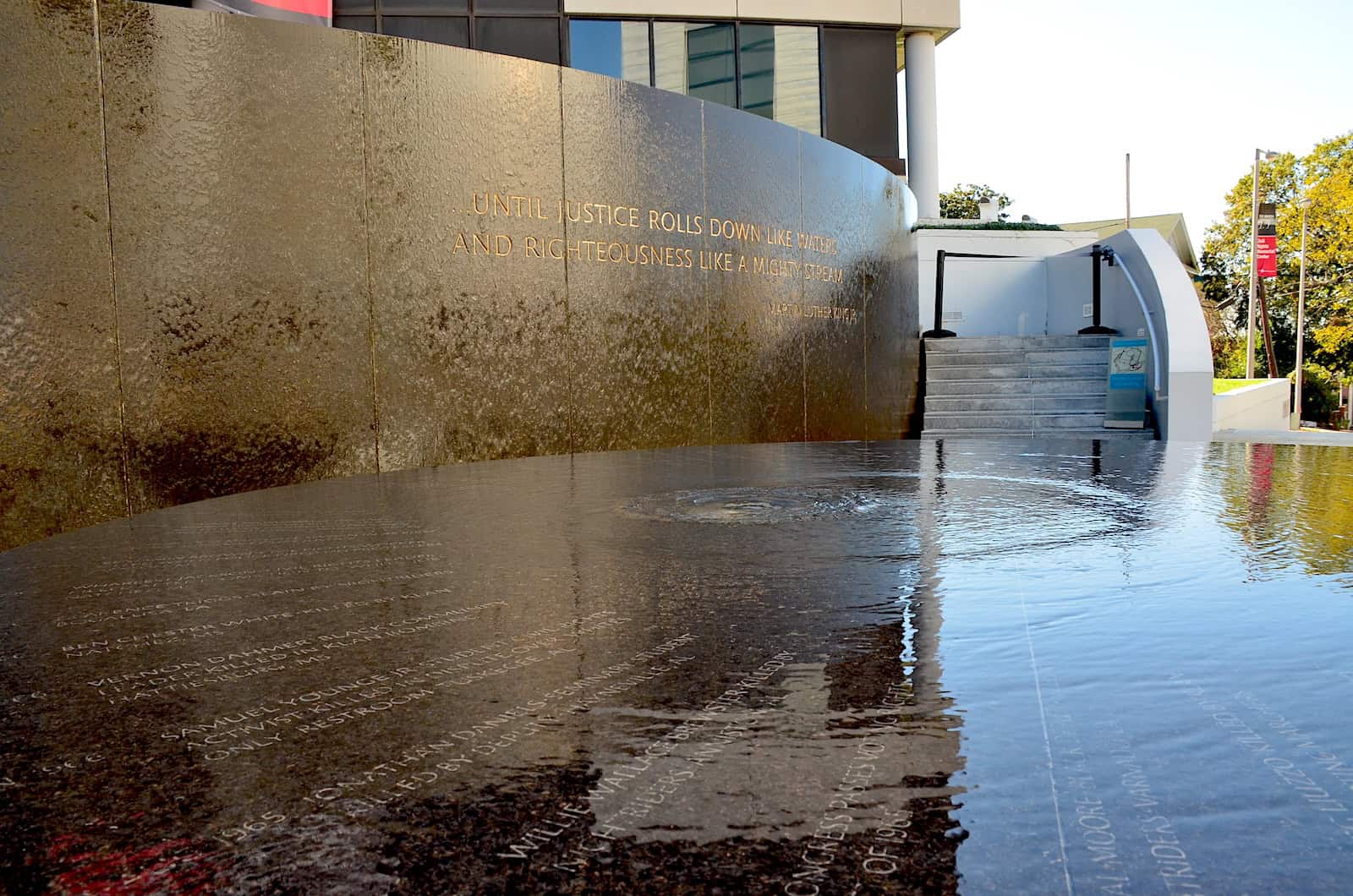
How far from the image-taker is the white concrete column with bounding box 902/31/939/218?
877 inches

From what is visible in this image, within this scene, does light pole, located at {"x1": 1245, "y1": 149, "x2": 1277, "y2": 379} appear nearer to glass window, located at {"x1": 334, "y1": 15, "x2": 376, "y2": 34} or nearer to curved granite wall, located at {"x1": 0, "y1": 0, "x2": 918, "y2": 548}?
glass window, located at {"x1": 334, "y1": 15, "x2": 376, "y2": 34}

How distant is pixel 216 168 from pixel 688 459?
326cm

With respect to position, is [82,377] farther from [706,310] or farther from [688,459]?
[706,310]

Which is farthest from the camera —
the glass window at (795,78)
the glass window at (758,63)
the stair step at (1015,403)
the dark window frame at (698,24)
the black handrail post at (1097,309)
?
the glass window at (795,78)

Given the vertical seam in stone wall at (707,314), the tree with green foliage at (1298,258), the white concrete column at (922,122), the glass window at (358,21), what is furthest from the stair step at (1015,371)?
the tree with green foliage at (1298,258)

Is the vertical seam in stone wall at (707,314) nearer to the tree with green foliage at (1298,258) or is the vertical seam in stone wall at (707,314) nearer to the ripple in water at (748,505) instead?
the ripple in water at (748,505)

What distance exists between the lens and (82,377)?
18.3 feet

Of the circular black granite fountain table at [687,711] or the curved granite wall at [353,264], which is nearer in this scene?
the circular black granite fountain table at [687,711]

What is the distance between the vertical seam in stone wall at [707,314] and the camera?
8664mm

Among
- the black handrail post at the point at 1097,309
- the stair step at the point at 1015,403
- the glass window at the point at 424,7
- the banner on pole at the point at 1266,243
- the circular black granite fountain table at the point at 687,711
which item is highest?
the glass window at the point at 424,7

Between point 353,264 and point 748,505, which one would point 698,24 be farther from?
point 748,505

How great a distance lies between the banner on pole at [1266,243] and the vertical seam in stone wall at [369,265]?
32.6m

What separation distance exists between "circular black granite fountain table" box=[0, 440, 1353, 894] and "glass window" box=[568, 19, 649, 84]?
18.1 meters

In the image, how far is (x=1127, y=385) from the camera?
11258 millimetres
